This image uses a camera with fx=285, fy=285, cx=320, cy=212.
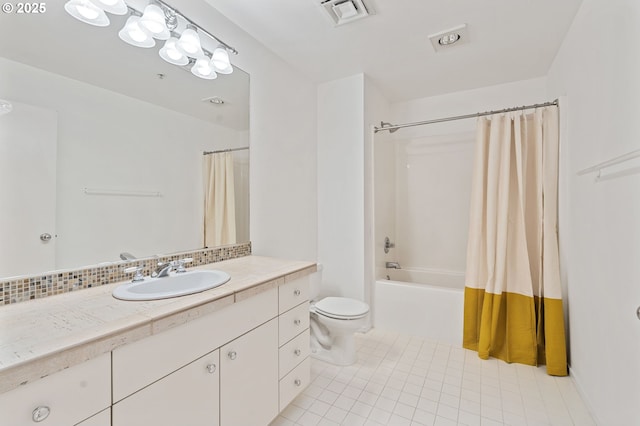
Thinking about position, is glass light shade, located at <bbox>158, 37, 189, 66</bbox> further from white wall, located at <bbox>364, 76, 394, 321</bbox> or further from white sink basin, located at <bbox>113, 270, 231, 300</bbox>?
white wall, located at <bbox>364, 76, 394, 321</bbox>

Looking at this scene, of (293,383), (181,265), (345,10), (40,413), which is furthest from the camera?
(345,10)

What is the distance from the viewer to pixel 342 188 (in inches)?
108

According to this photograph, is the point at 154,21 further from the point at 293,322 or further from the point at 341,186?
the point at 341,186

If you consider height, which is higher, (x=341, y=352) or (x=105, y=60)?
(x=105, y=60)

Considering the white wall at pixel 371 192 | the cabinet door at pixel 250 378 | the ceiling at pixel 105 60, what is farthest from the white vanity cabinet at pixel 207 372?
the white wall at pixel 371 192

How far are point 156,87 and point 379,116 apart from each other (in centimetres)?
216

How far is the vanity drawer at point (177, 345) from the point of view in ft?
2.71

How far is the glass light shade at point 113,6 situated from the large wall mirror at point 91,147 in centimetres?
6

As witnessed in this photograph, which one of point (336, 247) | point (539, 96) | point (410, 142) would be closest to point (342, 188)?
point (336, 247)

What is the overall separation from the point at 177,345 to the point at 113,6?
57.3 inches

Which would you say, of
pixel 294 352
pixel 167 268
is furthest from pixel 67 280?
pixel 294 352

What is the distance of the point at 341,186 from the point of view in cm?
275

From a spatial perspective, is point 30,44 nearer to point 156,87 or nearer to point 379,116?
point 156,87

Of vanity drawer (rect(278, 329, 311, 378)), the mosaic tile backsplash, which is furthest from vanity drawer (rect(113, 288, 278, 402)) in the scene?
the mosaic tile backsplash
